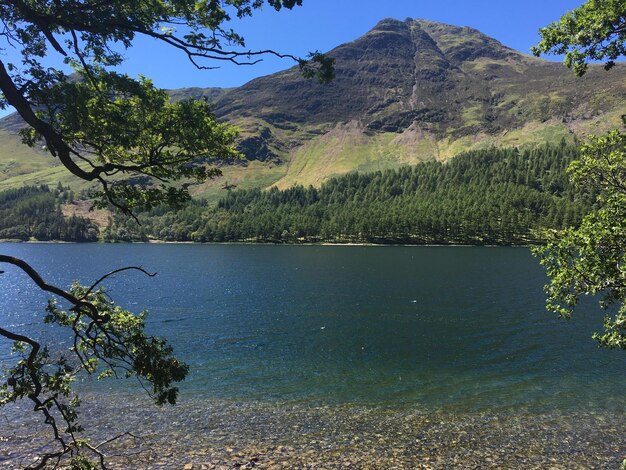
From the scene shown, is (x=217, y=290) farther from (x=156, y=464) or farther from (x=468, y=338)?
(x=156, y=464)

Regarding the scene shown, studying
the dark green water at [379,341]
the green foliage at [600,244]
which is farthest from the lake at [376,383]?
the green foliage at [600,244]

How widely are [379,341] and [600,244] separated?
3975cm

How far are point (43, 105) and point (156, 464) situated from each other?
2005 centimetres

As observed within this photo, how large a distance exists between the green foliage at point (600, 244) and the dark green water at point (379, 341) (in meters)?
17.8

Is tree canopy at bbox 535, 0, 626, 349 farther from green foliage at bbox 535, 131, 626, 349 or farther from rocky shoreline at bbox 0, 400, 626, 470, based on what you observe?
rocky shoreline at bbox 0, 400, 626, 470

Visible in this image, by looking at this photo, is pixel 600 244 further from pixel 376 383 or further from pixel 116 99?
pixel 376 383

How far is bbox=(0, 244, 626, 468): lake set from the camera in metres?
25.0

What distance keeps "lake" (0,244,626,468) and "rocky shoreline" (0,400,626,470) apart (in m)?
0.13

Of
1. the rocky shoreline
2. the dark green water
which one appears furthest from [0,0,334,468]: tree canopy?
the rocky shoreline

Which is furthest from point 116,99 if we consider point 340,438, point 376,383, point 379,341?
point 379,341

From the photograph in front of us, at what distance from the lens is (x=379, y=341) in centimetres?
5269

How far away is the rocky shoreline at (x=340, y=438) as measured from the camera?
23016 mm

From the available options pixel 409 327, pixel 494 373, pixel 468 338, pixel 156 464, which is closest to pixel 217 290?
pixel 409 327

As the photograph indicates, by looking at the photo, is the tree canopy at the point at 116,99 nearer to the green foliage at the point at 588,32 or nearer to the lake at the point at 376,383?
the green foliage at the point at 588,32
